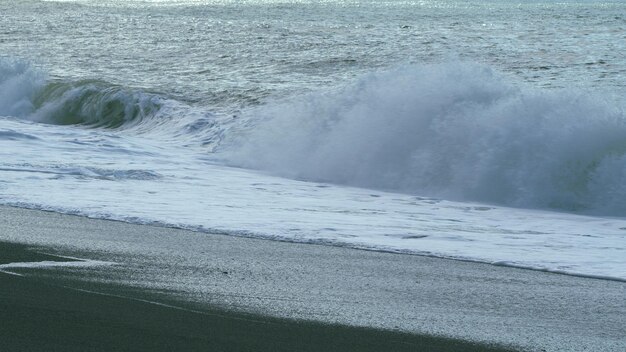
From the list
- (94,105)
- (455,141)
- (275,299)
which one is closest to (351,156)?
(455,141)

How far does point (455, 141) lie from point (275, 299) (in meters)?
7.47

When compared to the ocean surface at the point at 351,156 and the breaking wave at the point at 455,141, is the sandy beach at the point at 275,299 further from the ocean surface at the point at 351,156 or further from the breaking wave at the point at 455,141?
the breaking wave at the point at 455,141

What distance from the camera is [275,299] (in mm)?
5934

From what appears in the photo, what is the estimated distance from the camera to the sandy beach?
511cm

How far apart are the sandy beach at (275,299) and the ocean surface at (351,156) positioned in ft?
2.19

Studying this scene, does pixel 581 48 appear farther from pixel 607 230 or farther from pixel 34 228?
pixel 34 228

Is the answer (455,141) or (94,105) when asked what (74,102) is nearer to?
(94,105)

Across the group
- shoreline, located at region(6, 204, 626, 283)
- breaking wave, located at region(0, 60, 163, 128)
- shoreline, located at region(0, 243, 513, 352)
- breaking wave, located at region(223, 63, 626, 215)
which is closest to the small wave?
breaking wave, located at region(0, 60, 163, 128)

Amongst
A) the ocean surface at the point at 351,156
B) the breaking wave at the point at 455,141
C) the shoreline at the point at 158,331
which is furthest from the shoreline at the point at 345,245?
the breaking wave at the point at 455,141

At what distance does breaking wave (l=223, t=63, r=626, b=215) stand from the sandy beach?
435cm

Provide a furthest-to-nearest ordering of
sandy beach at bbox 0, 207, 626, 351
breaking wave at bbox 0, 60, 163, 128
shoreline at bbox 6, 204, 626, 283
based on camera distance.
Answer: breaking wave at bbox 0, 60, 163, 128, shoreline at bbox 6, 204, 626, 283, sandy beach at bbox 0, 207, 626, 351

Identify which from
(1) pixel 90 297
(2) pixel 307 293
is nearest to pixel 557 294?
(2) pixel 307 293

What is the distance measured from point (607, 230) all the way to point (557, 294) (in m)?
3.27

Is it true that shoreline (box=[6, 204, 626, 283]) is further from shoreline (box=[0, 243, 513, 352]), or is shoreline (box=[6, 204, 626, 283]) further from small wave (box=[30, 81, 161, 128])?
small wave (box=[30, 81, 161, 128])
